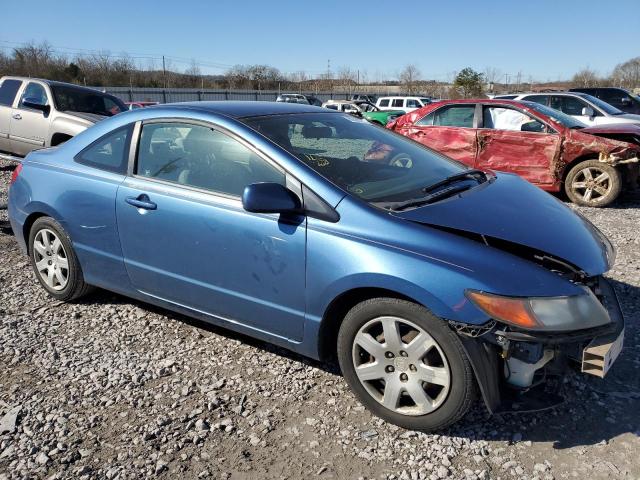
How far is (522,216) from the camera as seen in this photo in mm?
2932

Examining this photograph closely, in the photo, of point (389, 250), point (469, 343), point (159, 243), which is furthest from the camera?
point (159, 243)

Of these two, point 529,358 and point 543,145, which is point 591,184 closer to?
point 543,145

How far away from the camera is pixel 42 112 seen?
357 inches

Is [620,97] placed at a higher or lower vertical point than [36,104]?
higher

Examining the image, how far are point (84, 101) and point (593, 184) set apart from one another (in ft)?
28.5

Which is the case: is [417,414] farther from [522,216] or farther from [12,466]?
[12,466]

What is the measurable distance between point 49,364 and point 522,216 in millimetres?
3034

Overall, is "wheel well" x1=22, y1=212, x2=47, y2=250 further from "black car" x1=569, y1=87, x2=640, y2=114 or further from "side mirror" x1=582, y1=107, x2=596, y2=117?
"black car" x1=569, y1=87, x2=640, y2=114

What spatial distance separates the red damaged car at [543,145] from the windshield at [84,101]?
233 inches

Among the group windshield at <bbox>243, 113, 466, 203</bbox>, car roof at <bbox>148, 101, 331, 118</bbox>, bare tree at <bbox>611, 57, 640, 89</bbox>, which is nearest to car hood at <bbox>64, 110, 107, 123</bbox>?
car roof at <bbox>148, 101, 331, 118</bbox>

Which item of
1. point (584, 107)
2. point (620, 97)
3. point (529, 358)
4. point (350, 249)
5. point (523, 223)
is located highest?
point (620, 97)

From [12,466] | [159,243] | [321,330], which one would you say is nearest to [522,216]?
[321,330]

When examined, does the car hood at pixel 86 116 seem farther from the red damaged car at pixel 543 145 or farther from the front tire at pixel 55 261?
the red damaged car at pixel 543 145

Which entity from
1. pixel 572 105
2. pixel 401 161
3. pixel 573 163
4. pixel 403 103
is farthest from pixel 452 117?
pixel 403 103
